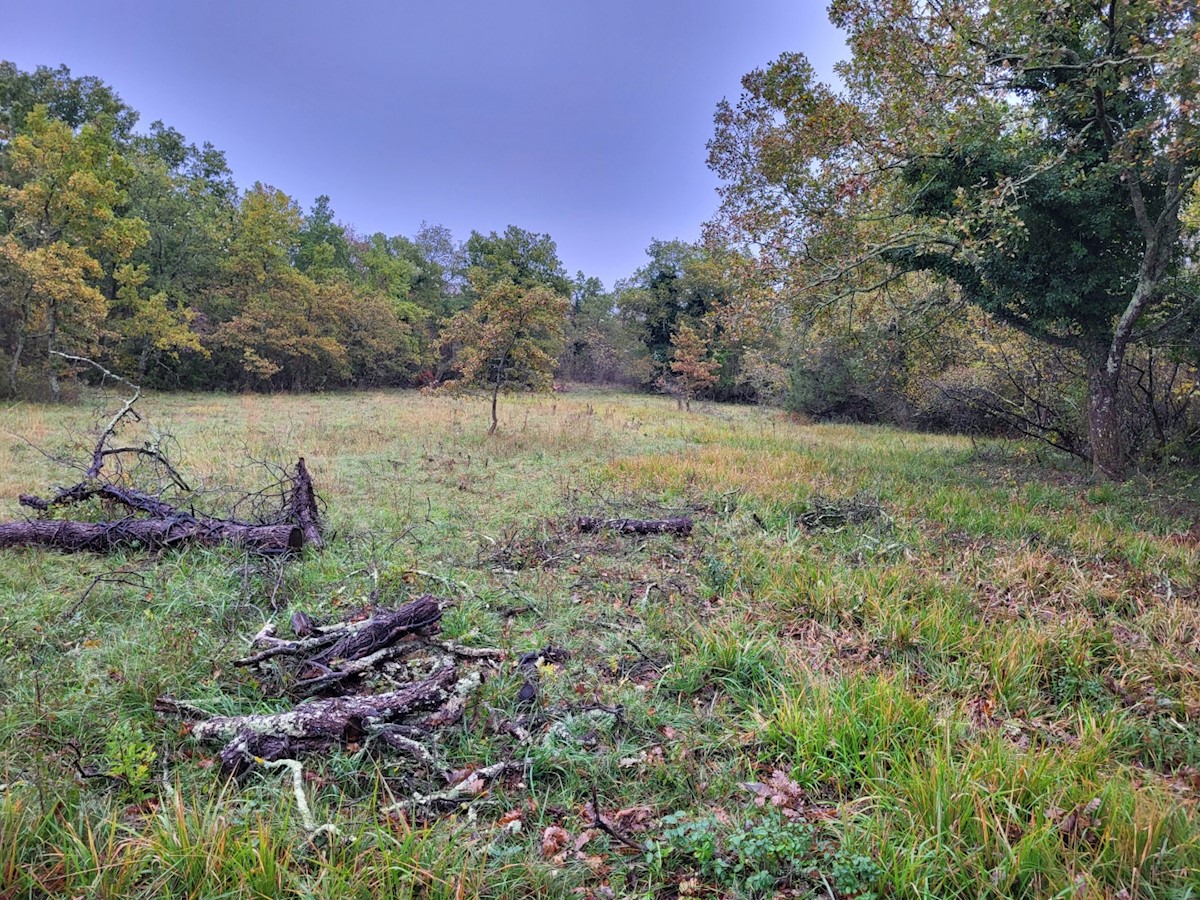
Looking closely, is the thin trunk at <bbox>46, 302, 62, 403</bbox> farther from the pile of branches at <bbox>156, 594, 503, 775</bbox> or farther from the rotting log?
the pile of branches at <bbox>156, 594, 503, 775</bbox>

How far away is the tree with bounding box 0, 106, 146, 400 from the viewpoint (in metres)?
14.6

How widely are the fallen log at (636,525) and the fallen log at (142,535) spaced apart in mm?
2854

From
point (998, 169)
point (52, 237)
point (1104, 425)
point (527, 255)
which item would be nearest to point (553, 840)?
point (998, 169)

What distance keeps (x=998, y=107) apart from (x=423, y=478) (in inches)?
400

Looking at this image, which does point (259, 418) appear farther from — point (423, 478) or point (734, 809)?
point (734, 809)

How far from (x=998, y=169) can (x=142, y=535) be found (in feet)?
37.7

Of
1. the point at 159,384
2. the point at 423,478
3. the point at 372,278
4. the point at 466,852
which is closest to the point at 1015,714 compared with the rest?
the point at 466,852

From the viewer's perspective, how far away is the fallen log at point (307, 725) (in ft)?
7.56

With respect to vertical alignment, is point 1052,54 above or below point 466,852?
above

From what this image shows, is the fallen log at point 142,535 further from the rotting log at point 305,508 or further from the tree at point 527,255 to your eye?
the tree at point 527,255

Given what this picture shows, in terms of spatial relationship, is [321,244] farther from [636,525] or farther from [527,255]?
[636,525]

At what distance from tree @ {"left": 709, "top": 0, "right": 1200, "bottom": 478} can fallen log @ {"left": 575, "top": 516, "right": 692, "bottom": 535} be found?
16.4 feet

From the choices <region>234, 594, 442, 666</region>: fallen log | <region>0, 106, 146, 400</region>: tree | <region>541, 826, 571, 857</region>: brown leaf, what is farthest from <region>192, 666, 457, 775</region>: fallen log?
<region>0, 106, 146, 400</region>: tree

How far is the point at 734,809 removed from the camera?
215 cm
